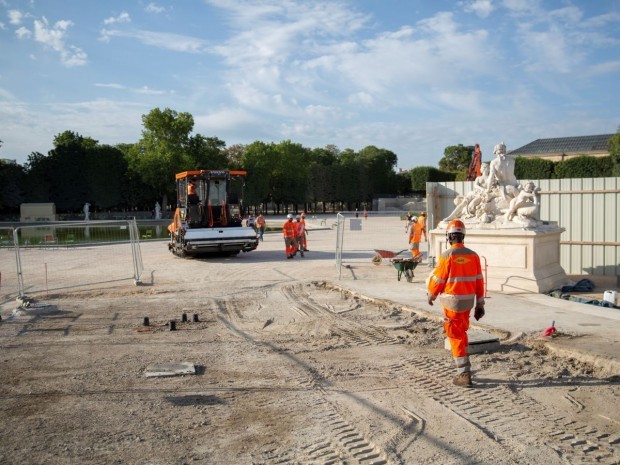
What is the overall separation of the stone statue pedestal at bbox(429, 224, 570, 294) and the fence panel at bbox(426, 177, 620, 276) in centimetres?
217

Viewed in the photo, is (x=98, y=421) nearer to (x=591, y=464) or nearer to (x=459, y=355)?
(x=459, y=355)

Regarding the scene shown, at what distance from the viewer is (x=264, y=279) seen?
43.8 feet

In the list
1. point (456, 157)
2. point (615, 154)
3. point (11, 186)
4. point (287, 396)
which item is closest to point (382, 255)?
point (287, 396)

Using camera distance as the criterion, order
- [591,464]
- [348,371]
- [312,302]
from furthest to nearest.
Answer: [312,302] < [348,371] < [591,464]

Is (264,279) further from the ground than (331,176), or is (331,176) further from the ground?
(331,176)

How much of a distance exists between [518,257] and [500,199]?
1.57 m

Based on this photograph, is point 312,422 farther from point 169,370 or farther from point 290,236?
point 290,236

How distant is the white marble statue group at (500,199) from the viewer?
1109cm

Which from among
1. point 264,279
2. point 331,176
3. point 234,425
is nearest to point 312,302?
point 264,279

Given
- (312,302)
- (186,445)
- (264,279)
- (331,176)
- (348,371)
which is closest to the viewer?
(186,445)

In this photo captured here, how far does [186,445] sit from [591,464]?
2.97 m

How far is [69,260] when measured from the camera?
18125mm

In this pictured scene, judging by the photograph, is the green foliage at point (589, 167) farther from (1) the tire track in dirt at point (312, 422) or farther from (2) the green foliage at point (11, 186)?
(2) the green foliage at point (11, 186)

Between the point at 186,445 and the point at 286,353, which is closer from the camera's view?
the point at 186,445
